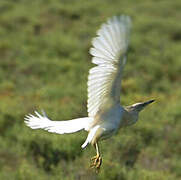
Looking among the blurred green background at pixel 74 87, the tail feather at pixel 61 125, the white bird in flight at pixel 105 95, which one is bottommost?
the blurred green background at pixel 74 87

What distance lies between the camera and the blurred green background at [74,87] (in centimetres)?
560

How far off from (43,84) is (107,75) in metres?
7.23

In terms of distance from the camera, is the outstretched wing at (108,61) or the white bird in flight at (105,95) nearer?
the outstretched wing at (108,61)

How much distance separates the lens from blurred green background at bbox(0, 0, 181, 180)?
5.60m

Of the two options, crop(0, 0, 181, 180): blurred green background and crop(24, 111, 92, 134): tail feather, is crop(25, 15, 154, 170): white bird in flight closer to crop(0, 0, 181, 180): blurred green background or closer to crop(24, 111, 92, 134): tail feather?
crop(24, 111, 92, 134): tail feather

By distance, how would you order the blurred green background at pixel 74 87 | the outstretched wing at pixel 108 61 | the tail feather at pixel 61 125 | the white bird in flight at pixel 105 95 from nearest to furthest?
the outstretched wing at pixel 108 61 → the white bird in flight at pixel 105 95 → the tail feather at pixel 61 125 → the blurred green background at pixel 74 87

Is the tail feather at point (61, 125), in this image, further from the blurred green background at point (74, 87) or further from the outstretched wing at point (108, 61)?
the blurred green background at point (74, 87)

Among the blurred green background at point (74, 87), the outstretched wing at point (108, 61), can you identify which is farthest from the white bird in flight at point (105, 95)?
the blurred green background at point (74, 87)

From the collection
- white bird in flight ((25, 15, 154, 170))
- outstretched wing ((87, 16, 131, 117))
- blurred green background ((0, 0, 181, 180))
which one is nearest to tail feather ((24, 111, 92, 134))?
white bird in flight ((25, 15, 154, 170))

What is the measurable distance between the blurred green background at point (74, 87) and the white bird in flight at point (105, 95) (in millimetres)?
1456

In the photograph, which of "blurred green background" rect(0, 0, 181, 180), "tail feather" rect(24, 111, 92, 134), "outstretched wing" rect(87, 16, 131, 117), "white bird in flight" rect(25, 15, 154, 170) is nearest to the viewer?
"outstretched wing" rect(87, 16, 131, 117)

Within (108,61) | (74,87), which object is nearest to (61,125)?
(108,61)

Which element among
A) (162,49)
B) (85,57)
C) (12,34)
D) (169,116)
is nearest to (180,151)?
(169,116)

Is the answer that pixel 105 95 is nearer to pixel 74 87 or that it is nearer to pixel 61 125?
pixel 61 125
